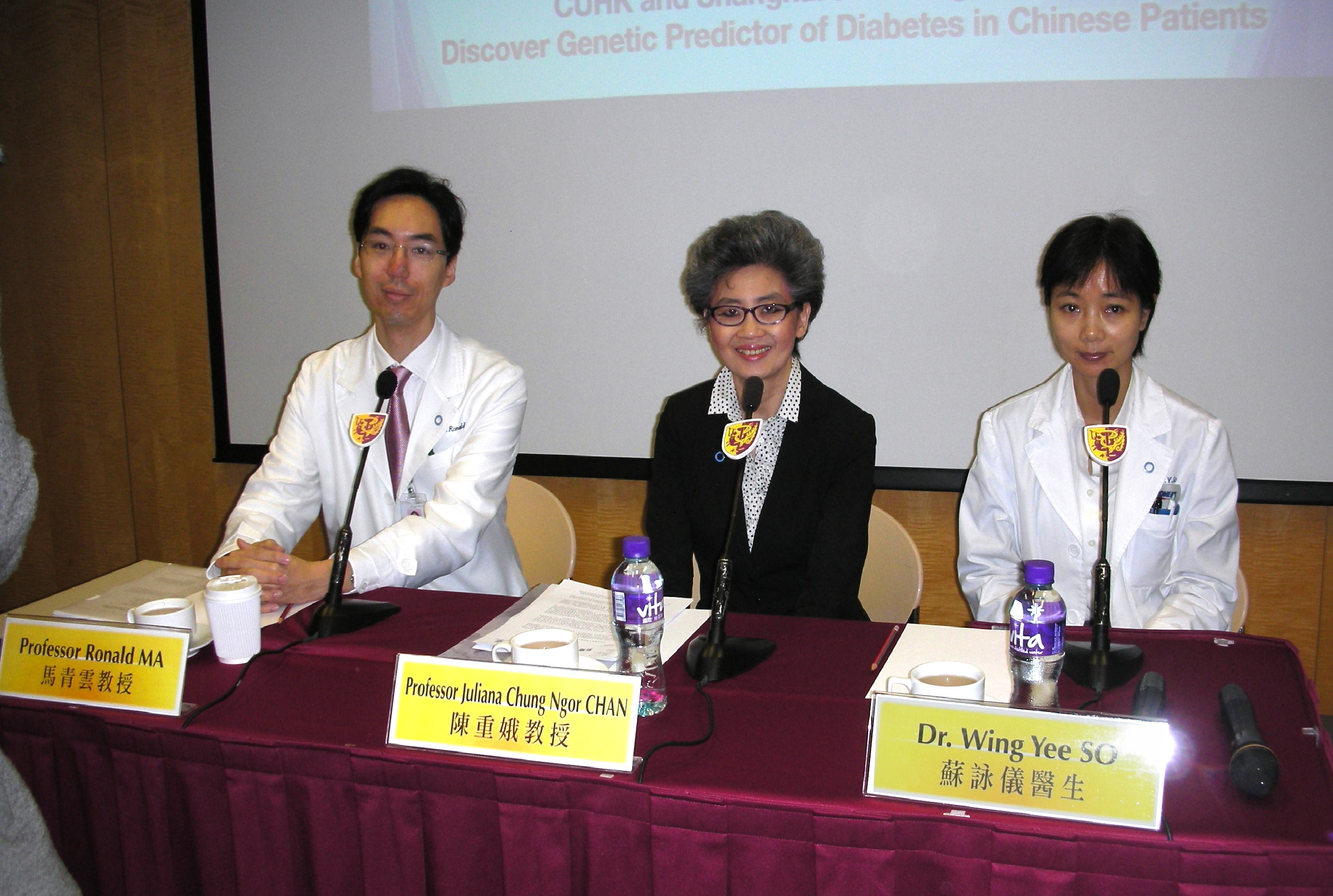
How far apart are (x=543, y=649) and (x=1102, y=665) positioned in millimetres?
808

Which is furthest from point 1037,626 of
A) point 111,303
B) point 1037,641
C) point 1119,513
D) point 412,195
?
point 111,303

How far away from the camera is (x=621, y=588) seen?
1261mm

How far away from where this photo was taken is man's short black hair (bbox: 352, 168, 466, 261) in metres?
2.13

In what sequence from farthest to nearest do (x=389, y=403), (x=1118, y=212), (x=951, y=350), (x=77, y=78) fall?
(x=77, y=78) → (x=951, y=350) → (x=1118, y=212) → (x=389, y=403)

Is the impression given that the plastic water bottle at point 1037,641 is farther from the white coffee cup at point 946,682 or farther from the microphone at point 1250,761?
the microphone at point 1250,761

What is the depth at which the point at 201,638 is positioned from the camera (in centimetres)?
148

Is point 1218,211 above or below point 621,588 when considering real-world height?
above

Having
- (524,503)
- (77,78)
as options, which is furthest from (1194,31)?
(77,78)

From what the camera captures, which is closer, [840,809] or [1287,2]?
[840,809]

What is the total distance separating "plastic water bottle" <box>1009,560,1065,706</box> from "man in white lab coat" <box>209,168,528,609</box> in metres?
1.19

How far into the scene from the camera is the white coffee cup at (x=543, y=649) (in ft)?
4.01

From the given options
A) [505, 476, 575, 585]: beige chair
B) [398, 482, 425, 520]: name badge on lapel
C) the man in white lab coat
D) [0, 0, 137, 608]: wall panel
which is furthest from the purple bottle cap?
[0, 0, 137, 608]: wall panel

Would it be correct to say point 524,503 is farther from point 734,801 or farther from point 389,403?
point 734,801

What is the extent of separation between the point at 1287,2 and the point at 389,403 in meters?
2.61
